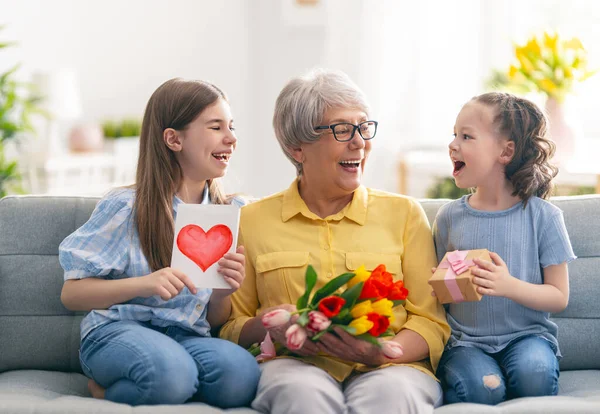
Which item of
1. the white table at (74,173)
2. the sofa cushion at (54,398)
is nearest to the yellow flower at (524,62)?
the sofa cushion at (54,398)

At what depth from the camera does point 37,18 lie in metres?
5.85

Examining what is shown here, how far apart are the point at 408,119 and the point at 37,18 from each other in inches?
114

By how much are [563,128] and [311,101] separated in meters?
→ 1.71

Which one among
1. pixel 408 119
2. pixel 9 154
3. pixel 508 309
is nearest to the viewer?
pixel 508 309

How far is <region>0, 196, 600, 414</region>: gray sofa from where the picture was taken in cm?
214

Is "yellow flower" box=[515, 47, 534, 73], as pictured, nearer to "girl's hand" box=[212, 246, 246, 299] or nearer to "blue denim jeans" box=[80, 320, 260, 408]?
"girl's hand" box=[212, 246, 246, 299]

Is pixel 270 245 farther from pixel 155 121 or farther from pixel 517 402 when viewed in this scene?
pixel 517 402

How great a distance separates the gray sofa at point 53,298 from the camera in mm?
2143

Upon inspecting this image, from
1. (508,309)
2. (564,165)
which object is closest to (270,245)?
(508,309)

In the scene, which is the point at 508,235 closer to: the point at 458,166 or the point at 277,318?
the point at 458,166

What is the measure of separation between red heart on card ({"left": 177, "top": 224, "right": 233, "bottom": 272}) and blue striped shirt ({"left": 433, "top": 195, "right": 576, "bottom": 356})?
0.62 metres

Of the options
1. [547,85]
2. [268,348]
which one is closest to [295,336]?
[268,348]

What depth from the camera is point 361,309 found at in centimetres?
166

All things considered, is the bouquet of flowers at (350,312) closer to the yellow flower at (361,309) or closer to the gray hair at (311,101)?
the yellow flower at (361,309)
